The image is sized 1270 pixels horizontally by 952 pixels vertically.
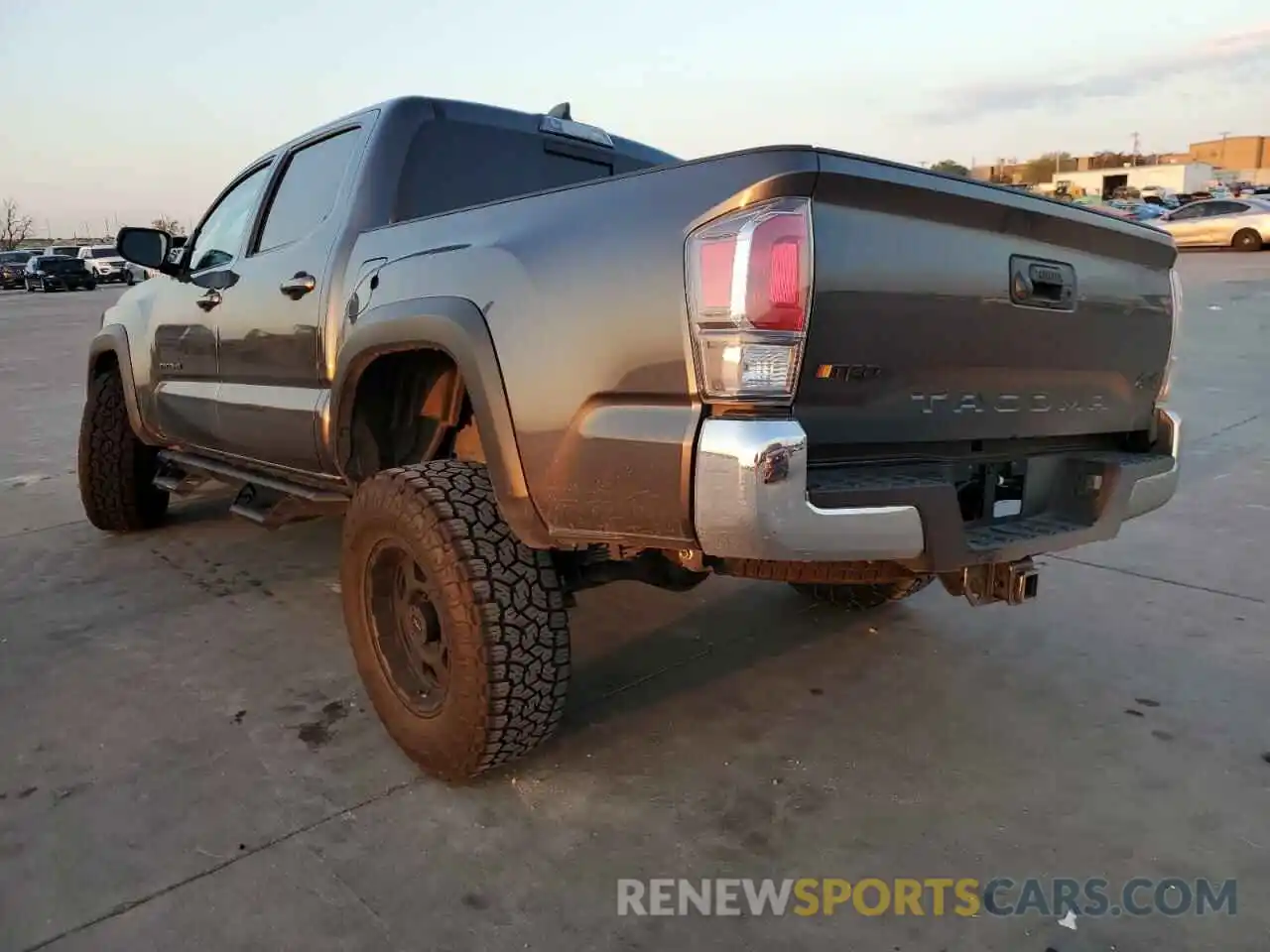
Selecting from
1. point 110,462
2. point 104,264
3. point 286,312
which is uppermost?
point 104,264

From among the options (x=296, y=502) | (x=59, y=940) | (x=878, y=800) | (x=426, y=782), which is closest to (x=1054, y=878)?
(x=878, y=800)

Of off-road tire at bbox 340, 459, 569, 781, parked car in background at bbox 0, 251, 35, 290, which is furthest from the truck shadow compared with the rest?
parked car in background at bbox 0, 251, 35, 290

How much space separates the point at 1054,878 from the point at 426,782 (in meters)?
1.68

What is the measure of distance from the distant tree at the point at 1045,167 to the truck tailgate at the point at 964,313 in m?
83.9

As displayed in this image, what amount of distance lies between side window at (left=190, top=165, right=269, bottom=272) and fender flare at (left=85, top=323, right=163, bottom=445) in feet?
2.19

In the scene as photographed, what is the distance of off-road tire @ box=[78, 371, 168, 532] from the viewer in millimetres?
5258

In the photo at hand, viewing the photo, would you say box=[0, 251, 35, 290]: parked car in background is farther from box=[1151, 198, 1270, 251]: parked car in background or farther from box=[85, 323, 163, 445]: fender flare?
box=[1151, 198, 1270, 251]: parked car in background

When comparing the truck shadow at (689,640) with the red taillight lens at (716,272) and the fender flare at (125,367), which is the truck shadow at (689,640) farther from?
the fender flare at (125,367)

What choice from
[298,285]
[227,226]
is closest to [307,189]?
[298,285]

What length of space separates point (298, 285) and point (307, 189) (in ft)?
1.84

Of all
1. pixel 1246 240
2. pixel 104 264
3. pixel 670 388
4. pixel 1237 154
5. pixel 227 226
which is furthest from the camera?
pixel 1237 154

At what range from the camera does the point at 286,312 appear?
144 inches

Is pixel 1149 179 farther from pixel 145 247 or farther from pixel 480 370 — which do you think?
pixel 480 370

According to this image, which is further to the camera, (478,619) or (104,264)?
(104,264)
